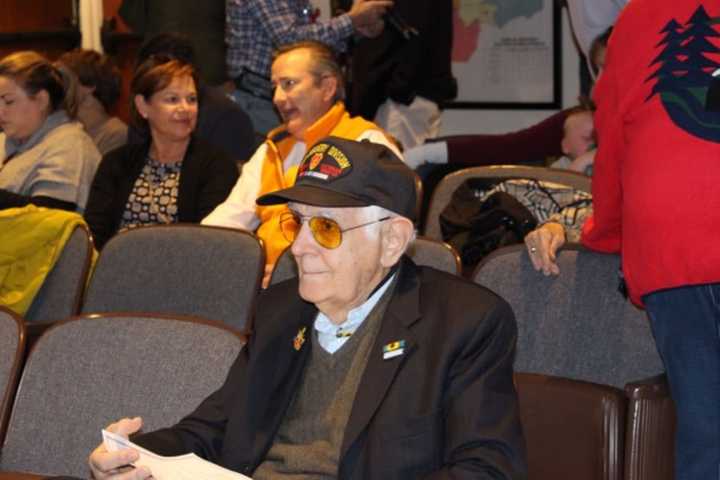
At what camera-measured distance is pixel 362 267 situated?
8.12 feet

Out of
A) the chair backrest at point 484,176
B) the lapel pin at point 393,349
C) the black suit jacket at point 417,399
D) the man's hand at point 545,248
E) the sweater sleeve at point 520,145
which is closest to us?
the black suit jacket at point 417,399

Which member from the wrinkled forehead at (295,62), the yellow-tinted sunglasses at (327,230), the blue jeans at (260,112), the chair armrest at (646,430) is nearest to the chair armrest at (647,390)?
the chair armrest at (646,430)

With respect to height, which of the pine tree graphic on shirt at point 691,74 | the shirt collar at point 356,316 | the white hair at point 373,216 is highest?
the pine tree graphic on shirt at point 691,74

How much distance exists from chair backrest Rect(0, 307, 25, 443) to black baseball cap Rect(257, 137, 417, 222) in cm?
91

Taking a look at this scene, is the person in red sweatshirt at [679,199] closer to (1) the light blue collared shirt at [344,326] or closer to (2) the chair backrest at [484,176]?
(1) the light blue collared shirt at [344,326]

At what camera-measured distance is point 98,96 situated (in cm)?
607

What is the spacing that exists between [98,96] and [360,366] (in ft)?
12.9

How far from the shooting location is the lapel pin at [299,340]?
252 centimetres

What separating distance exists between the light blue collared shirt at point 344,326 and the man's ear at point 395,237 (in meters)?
0.06

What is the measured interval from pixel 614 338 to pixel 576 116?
238cm

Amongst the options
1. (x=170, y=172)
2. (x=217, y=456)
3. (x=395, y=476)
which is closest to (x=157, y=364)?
(x=217, y=456)

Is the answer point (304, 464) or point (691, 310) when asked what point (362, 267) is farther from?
point (691, 310)

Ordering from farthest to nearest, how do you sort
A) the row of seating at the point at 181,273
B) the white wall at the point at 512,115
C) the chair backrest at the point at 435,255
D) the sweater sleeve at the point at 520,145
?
the white wall at the point at 512,115 < the sweater sleeve at the point at 520,145 < the row of seating at the point at 181,273 < the chair backrest at the point at 435,255

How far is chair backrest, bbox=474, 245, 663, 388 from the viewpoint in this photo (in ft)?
9.97
